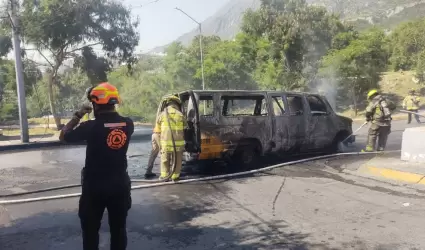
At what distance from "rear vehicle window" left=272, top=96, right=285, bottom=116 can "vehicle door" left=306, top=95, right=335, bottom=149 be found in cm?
73

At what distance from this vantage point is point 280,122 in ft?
28.2

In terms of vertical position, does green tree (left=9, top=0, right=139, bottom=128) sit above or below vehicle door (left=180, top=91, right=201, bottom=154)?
above

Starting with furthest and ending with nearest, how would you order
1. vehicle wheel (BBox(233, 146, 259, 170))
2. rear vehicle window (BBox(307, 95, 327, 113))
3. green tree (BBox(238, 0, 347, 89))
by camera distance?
green tree (BBox(238, 0, 347, 89)) → rear vehicle window (BBox(307, 95, 327, 113)) → vehicle wheel (BBox(233, 146, 259, 170))

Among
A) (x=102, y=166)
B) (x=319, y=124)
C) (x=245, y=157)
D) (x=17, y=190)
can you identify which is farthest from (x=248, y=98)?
(x=102, y=166)

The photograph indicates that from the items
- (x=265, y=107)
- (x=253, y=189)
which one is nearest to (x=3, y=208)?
(x=253, y=189)

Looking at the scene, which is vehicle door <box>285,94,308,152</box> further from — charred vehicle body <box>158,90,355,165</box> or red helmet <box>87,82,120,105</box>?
red helmet <box>87,82,120,105</box>

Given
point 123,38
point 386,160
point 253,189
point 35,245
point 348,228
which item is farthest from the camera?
point 123,38

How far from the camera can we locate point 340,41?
29969 mm

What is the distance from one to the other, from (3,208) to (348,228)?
15.4 feet

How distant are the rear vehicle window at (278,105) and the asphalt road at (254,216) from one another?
5.52 ft

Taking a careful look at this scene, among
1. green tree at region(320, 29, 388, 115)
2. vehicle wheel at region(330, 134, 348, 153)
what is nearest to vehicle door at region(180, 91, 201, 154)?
vehicle wheel at region(330, 134, 348, 153)

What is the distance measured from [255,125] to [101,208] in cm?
526

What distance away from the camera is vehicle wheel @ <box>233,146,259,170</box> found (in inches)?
326

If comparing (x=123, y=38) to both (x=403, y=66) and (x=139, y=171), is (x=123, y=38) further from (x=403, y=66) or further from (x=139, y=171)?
(x=403, y=66)
